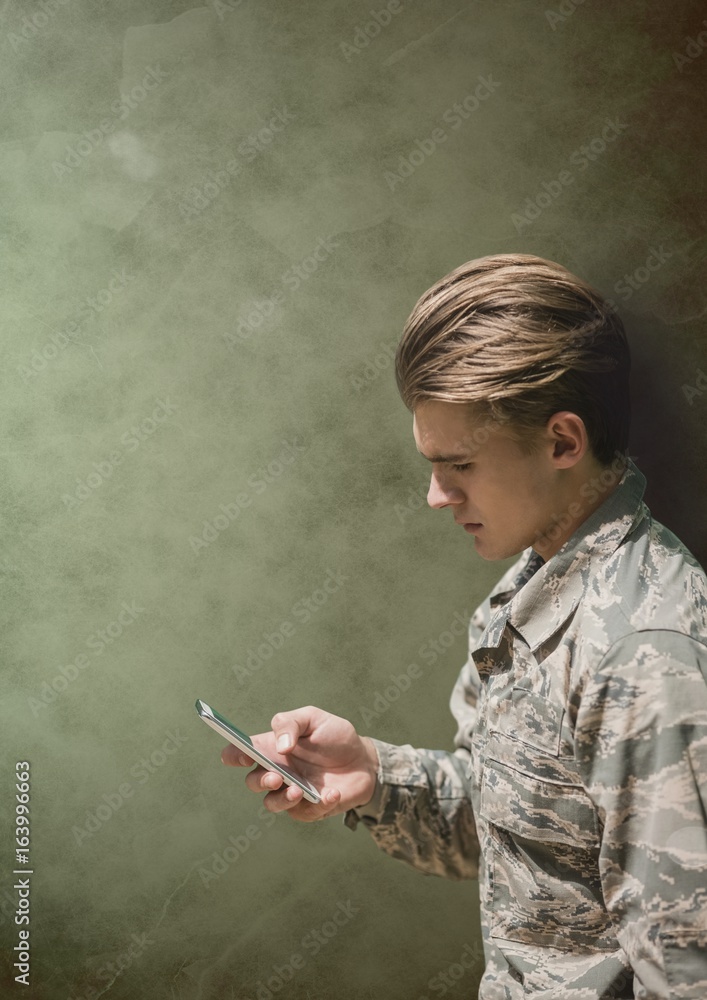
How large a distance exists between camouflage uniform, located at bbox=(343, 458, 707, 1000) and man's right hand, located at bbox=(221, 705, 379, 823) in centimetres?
4

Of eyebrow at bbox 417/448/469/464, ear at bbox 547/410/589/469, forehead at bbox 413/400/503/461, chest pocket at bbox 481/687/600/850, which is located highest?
forehead at bbox 413/400/503/461

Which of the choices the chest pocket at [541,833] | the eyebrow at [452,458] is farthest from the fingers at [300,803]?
the eyebrow at [452,458]

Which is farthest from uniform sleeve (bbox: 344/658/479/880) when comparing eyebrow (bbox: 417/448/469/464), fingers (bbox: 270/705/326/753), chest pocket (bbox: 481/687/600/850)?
eyebrow (bbox: 417/448/469/464)

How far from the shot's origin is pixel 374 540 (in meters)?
1.50

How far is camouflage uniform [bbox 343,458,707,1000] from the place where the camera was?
93 centimetres

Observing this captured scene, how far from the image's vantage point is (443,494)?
1.16 metres

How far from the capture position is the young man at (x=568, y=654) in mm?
938

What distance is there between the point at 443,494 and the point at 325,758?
1.57 ft

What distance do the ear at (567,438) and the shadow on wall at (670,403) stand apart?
1.01 feet

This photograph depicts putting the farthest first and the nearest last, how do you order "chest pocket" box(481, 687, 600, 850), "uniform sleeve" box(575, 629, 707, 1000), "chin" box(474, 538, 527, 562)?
"chin" box(474, 538, 527, 562)
"chest pocket" box(481, 687, 600, 850)
"uniform sleeve" box(575, 629, 707, 1000)

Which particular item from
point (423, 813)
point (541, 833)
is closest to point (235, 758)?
point (423, 813)

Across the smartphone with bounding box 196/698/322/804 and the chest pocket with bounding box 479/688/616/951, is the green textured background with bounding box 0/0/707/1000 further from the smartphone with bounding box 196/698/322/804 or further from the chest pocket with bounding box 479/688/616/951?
the chest pocket with bounding box 479/688/616/951

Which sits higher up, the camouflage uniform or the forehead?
the forehead

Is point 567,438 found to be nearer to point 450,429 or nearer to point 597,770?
point 450,429
